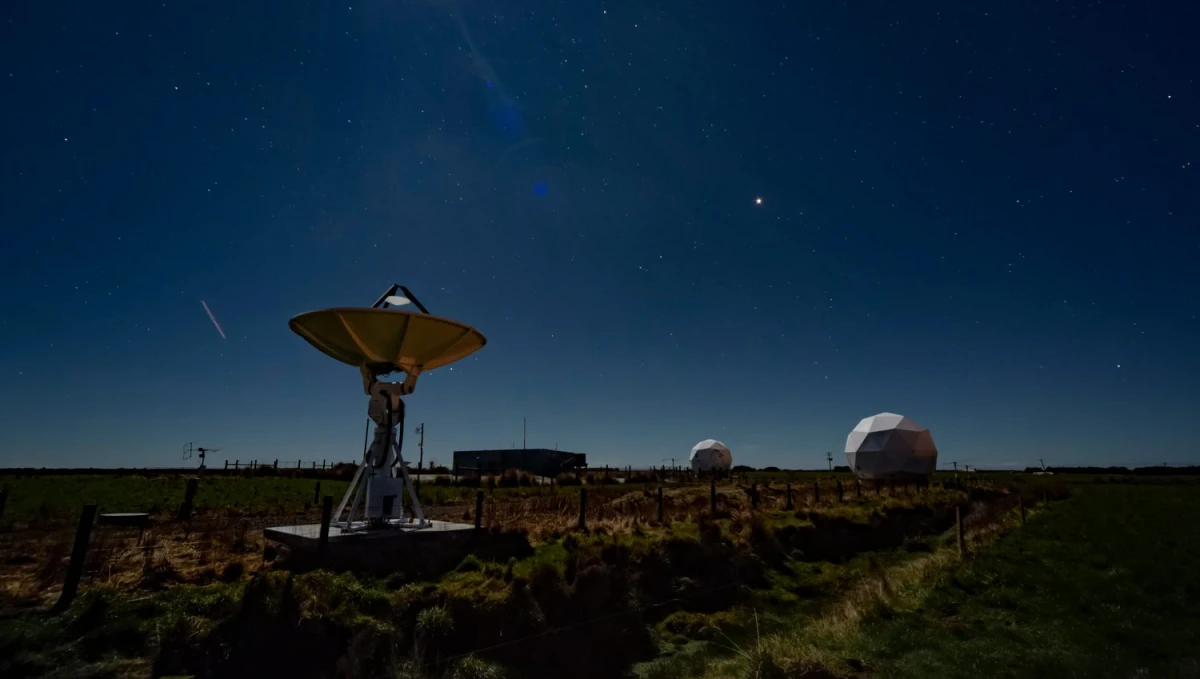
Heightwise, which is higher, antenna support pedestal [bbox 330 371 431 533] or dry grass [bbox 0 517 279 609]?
antenna support pedestal [bbox 330 371 431 533]

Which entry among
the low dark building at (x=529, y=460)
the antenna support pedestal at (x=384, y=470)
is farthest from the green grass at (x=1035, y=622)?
the low dark building at (x=529, y=460)

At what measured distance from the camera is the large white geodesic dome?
55906 mm

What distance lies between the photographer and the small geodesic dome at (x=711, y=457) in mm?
85938

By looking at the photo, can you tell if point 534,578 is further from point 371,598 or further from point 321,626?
point 321,626

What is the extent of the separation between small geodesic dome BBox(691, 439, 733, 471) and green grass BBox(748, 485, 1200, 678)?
65.7 meters

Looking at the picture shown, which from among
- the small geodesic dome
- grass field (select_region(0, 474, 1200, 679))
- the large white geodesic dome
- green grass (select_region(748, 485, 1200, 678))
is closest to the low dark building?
the small geodesic dome

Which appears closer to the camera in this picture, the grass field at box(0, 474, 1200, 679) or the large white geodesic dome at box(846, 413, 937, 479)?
the grass field at box(0, 474, 1200, 679)

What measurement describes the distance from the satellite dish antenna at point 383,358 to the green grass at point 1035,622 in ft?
44.1

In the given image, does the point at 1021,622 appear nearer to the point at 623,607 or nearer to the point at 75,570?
the point at 623,607

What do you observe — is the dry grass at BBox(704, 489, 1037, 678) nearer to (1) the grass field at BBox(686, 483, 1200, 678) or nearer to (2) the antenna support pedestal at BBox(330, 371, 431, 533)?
(1) the grass field at BBox(686, 483, 1200, 678)

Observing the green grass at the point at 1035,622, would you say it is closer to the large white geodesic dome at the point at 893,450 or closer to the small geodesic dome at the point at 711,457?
the large white geodesic dome at the point at 893,450

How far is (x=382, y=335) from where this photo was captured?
19.4 meters

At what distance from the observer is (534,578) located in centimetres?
1630

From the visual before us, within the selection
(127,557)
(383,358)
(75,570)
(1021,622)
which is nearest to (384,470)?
(383,358)
